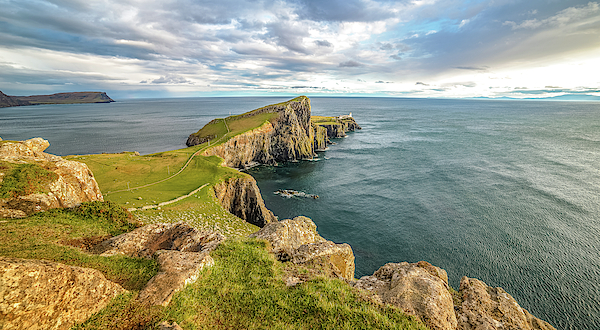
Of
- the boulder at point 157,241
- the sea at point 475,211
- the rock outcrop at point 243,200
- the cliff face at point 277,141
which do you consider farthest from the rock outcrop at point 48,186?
the cliff face at point 277,141

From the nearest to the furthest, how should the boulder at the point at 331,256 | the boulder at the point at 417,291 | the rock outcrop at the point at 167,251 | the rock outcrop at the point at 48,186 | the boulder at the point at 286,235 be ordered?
the rock outcrop at the point at 167,251, the boulder at the point at 417,291, the boulder at the point at 331,256, the rock outcrop at the point at 48,186, the boulder at the point at 286,235

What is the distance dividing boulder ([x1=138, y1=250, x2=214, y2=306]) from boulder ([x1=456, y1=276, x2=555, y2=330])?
13.8 metres

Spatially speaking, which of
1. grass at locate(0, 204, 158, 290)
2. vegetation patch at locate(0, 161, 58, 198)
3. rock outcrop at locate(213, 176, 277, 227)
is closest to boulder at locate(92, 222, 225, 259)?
grass at locate(0, 204, 158, 290)

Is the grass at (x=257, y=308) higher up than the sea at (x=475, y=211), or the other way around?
the grass at (x=257, y=308)

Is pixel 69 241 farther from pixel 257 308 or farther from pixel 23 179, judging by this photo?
pixel 257 308

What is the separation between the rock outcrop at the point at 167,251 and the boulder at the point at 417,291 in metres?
9.83

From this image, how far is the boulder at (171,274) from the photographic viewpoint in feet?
37.3

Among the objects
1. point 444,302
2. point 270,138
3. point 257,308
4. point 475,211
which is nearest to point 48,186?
point 257,308

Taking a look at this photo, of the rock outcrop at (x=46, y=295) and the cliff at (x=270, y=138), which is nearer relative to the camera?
the rock outcrop at (x=46, y=295)

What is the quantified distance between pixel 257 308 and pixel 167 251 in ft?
21.7

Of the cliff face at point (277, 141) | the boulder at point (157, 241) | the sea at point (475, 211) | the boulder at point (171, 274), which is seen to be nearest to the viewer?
the boulder at point (171, 274)

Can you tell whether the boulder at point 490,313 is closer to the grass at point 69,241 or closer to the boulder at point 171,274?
the boulder at point 171,274

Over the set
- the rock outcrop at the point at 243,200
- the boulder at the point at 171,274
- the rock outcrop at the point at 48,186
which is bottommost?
the rock outcrop at the point at 243,200

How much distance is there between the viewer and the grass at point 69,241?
503 inches
